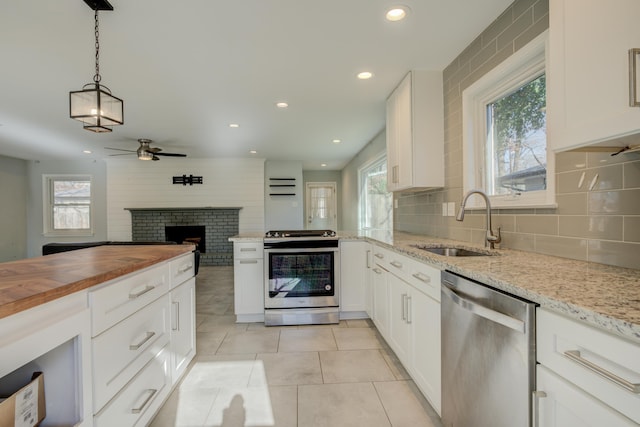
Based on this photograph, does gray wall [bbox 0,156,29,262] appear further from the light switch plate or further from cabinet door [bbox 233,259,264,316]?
the light switch plate

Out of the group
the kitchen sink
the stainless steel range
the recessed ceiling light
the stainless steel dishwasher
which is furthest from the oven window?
the recessed ceiling light

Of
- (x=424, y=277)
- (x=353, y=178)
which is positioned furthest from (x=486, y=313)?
(x=353, y=178)

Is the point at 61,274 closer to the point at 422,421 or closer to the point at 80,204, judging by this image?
the point at 422,421

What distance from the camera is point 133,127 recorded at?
14.7ft

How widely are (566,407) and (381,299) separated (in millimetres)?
1790

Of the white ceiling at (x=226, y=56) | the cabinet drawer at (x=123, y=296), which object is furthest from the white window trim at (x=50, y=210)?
the cabinet drawer at (x=123, y=296)

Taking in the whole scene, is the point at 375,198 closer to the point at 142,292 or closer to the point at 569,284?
the point at 142,292

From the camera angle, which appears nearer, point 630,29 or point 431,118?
point 630,29

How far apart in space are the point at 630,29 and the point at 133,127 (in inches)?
204

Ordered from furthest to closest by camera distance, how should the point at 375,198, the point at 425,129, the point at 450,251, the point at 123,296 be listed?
1. the point at 375,198
2. the point at 425,129
3. the point at 450,251
4. the point at 123,296

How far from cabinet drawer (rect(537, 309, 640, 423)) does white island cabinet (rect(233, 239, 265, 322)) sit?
8.40 feet

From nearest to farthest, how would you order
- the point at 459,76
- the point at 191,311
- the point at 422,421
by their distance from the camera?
the point at 422,421, the point at 191,311, the point at 459,76

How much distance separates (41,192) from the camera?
7039 millimetres

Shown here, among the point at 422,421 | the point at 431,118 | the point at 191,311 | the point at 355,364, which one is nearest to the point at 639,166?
the point at 422,421
